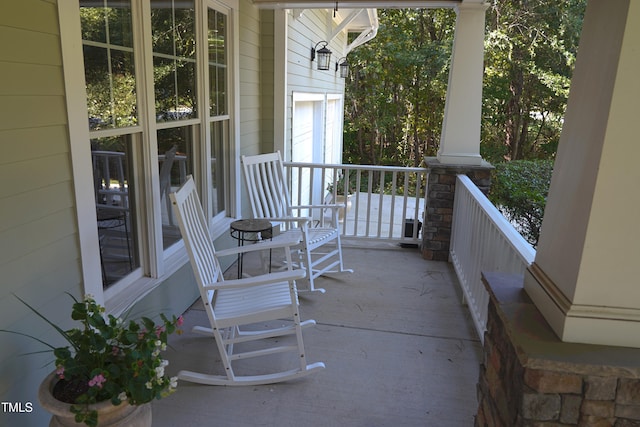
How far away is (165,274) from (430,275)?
87.2 inches

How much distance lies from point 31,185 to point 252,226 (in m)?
1.68

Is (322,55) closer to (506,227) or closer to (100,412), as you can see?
(506,227)

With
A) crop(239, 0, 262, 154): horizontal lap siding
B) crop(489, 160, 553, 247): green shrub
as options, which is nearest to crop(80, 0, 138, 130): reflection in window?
crop(239, 0, 262, 154): horizontal lap siding

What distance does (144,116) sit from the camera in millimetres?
2490

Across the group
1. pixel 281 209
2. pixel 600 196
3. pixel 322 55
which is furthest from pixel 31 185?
pixel 322 55

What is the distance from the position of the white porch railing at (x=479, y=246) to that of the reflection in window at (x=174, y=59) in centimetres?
203

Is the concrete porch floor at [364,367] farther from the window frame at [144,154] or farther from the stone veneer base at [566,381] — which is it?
the stone veneer base at [566,381]

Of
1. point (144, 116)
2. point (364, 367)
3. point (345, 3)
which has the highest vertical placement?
point (345, 3)

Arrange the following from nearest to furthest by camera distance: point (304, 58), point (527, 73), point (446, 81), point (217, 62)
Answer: point (217, 62)
point (304, 58)
point (527, 73)
point (446, 81)

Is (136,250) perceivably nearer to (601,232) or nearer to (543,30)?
(601,232)

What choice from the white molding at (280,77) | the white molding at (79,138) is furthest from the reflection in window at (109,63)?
the white molding at (280,77)

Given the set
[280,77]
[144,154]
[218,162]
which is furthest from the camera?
[280,77]

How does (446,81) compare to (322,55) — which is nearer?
(322,55)

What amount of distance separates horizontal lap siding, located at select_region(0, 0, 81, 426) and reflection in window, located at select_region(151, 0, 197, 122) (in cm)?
90
